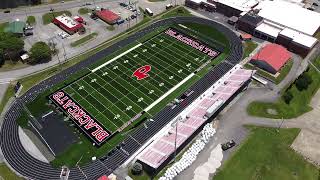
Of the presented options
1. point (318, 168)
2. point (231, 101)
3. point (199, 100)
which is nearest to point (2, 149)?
point (199, 100)

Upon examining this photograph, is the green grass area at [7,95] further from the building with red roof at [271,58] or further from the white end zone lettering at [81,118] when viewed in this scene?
the building with red roof at [271,58]

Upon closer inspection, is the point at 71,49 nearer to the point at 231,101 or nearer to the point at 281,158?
the point at 231,101

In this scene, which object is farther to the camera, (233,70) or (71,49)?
(71,49)

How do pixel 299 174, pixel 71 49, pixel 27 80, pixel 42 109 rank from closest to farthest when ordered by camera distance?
pixel 299 174 → pixel 42 109 → pixel 27 80 → pixel 71 49

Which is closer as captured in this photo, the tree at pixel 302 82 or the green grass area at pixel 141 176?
the green grass area at pixel 141 176

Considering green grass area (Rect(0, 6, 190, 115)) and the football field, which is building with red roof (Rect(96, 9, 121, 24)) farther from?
the football field

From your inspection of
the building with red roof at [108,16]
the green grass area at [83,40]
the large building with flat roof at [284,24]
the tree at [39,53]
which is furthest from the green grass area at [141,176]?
the large building with flat roof at [284,24]

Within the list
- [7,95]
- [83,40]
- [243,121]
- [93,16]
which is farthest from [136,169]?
[93,16]
